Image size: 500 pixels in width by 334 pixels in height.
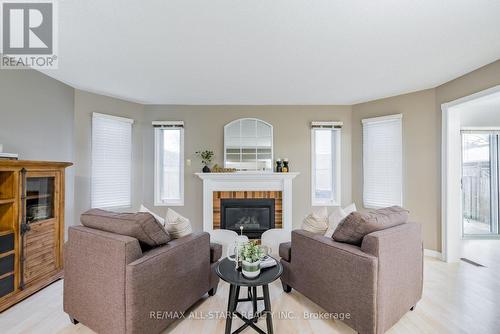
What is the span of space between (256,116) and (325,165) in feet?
5.63

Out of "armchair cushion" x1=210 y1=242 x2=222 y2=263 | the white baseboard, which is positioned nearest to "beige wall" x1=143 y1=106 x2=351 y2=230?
the white baseboard

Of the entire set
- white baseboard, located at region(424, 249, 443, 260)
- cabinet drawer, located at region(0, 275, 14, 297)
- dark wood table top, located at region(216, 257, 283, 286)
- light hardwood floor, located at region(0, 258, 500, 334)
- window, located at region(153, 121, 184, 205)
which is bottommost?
light hardwood floor, located at region(0, 258, 500, 334)

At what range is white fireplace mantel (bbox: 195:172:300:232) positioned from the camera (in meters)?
3.92

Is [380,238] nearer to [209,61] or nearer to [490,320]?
[490,320]

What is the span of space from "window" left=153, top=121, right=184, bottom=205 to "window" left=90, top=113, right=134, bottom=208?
1.60ft

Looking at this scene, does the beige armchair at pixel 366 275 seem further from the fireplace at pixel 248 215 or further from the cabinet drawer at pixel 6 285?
the cabinet drawer at pixel 6 285

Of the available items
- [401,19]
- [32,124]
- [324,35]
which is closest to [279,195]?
[324,35]

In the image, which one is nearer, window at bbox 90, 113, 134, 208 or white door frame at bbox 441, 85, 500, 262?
white door frame at bbox 441, 85, 500, 262

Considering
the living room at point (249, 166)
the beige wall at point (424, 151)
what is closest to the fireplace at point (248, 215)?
the living room at point (249, 166)

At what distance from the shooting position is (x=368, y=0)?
1.59 m

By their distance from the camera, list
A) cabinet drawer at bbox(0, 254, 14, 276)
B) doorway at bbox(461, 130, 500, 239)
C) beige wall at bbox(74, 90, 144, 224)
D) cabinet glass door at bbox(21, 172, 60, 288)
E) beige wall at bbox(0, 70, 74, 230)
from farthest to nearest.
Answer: doorway at bbox(461, 130, 500, 239) < beige wall at bbox(74, 90, 144, 224) < beige wall at bbox(0, 70, 74, 230) < cabinet glass door at bbox(21, 172, 60, 288) < cabinet drawer at bbox(0, 254, 14, 276)

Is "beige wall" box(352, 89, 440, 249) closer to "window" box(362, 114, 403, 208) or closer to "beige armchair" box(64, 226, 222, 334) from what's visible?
"window" box(362, 114, 403, 208)

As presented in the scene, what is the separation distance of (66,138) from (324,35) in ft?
12.5

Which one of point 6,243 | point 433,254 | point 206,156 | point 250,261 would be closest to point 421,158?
point 433,254
